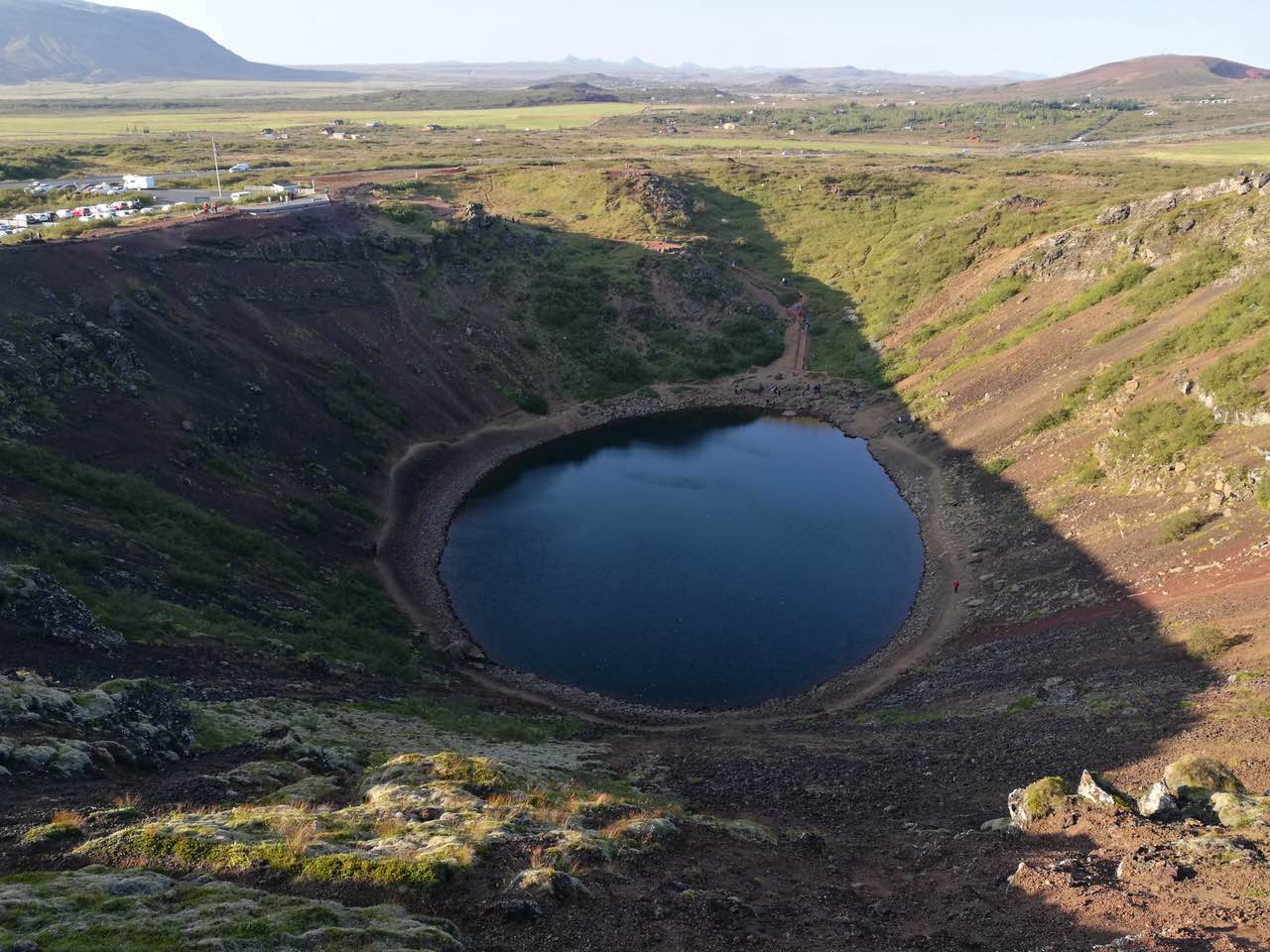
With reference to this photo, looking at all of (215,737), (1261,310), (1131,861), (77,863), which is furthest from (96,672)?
(1261,310)

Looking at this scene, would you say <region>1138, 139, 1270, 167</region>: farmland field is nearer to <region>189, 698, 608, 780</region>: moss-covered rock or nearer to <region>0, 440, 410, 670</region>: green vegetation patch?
<region>0, 440, 410, 670</region>: green vegetation patch

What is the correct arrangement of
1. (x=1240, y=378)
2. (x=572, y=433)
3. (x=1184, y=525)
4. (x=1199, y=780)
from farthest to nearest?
(x=572, y=433) → (x=1240, y=378) → (x=1184, y=525) → (x=1199, y=780)

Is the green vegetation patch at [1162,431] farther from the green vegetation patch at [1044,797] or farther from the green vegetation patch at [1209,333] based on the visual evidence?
the green vegetation patch at [1044,797]

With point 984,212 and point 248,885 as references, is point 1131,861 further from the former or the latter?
point 984,212

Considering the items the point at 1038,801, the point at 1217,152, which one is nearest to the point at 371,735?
the point at 1038,801

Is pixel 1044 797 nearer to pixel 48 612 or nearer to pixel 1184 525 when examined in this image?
pixel 1184 525

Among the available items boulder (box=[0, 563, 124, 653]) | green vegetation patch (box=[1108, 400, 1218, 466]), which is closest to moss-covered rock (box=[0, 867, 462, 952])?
boulder (box=[0, 563, 124, 653])

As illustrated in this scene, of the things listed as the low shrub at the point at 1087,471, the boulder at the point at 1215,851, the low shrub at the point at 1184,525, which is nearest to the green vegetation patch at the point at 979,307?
the low shrub at the point at 1087,471
